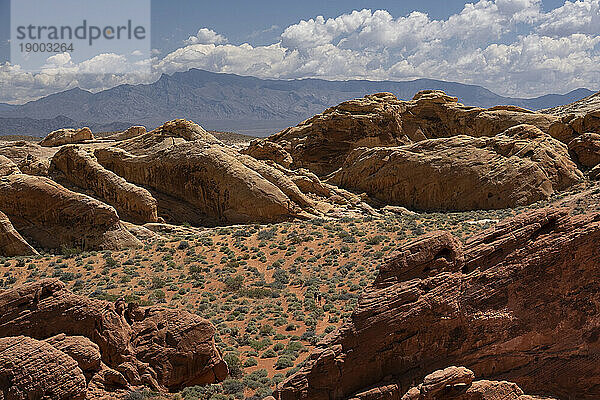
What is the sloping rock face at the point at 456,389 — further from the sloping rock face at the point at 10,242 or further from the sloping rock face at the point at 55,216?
the sloping rock face at the point at 10,242

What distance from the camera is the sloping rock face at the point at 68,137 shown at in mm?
56844

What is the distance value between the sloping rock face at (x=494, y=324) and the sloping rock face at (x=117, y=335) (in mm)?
4565

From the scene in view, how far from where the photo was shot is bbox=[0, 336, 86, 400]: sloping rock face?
9.52 meters

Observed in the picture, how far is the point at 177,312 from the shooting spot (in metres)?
14.2

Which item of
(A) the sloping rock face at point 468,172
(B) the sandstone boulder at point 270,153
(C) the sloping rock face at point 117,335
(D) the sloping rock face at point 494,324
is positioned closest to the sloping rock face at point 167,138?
(B) the sandstone boulder at point 270,153

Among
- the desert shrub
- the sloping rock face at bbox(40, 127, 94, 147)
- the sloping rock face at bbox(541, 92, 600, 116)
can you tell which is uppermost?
the sloping rock face at bbox(541, 92, 600, 116)

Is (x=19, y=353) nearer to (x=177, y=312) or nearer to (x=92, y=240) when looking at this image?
(x=177, y=312)

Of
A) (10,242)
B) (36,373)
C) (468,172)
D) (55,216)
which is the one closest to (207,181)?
(55,216)

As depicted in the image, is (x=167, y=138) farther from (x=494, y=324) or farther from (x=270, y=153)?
(x=494, y=324)

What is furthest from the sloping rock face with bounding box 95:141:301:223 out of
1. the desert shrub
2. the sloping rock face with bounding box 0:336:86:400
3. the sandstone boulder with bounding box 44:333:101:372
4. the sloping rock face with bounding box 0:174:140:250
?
the sloping rock face with bounding box 0:336:86:400

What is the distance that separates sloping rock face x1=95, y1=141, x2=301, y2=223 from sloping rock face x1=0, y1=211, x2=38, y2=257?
11.1 m

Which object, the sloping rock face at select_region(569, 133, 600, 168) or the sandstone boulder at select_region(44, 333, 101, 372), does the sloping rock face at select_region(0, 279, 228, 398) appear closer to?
the sandstone boulder at select_region(44, 333, 101, 372)

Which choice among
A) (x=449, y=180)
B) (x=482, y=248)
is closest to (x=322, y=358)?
(x=482, y=248)

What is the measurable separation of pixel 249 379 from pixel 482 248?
8197 mm
